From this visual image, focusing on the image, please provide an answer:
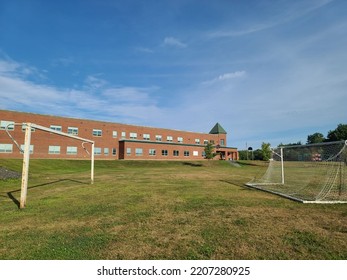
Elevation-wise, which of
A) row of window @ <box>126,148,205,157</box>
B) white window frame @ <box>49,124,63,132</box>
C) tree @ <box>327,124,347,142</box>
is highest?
tree @ <box>327,124,347,142</box>

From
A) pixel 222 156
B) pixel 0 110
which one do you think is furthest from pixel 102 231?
pixel 222 156

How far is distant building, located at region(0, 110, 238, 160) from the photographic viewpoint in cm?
4094

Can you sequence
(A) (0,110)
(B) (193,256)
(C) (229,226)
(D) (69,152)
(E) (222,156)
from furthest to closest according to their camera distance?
1. (E) (222,156)
2. (D) (69,152)
3. (A) (0,110)
4. (C) (229,226)
5. (B) (193,256)

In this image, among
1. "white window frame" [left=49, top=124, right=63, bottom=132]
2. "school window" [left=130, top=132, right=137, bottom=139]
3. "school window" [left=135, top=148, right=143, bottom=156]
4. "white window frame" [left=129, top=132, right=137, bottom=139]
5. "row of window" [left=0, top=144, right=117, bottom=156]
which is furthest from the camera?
"school window" [left=130, top=132, right=137, bottom=139]

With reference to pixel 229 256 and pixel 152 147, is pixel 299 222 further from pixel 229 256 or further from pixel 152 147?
pixel 152 147

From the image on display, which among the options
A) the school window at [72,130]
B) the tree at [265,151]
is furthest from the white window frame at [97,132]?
the tree at [265,151]

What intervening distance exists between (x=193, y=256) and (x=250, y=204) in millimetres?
5478

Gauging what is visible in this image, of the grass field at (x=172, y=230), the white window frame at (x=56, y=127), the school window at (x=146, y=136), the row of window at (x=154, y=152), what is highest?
the white window frame at (x=56, y=127)

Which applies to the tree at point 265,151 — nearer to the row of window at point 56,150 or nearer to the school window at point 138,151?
the school window at point 138,151

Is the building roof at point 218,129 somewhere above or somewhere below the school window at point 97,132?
above

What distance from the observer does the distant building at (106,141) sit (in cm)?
4094

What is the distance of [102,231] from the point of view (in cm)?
579

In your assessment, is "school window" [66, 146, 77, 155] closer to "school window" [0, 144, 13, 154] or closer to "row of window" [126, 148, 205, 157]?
"school window" [0, 144, 13, 154]

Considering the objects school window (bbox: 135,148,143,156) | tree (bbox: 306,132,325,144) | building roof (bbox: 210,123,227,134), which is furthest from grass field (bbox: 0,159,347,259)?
tree (bbox: 306,132,325,144)
